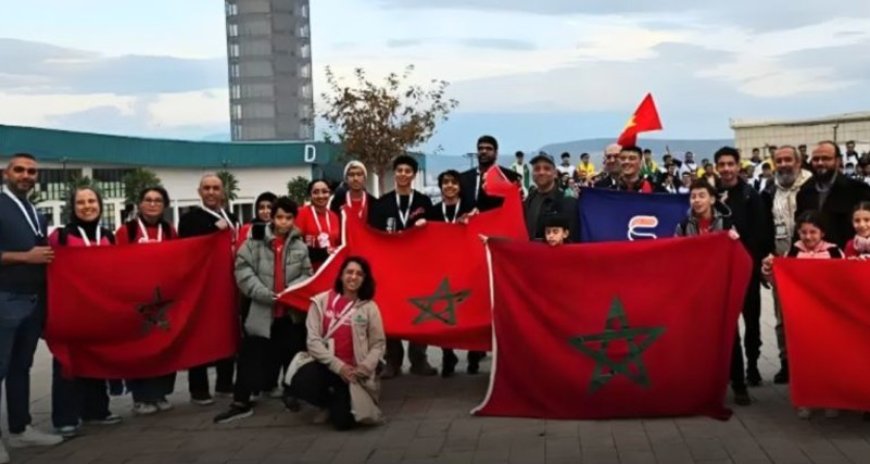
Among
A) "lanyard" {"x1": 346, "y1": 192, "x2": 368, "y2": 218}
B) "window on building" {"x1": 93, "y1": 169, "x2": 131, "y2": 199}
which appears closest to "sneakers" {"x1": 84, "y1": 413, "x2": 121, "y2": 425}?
"lanyard" {"x1": 346, "y1": 192, "x2": 368, "y2": 218}

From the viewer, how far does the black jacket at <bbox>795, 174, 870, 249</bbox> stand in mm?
7629

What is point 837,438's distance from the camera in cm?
668

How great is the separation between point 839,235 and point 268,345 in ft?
14.9

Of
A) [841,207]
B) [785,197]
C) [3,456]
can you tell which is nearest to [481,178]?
[785,197]

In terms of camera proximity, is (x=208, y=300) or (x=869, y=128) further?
(x=869, y=128)

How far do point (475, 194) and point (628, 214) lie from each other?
1469 mm

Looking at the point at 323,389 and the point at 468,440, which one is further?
the point at 323,389

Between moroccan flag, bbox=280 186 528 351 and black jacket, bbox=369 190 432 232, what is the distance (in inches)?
19.8

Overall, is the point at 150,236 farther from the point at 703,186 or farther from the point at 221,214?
the point at 703,186

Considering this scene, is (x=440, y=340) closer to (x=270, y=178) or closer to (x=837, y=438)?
(x=837, y=438)

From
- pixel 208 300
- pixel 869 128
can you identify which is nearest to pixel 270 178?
pixel 869 128

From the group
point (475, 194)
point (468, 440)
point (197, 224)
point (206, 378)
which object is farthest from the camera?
A: point (475, 194)

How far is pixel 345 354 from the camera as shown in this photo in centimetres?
745

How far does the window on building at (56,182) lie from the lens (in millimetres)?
40341
